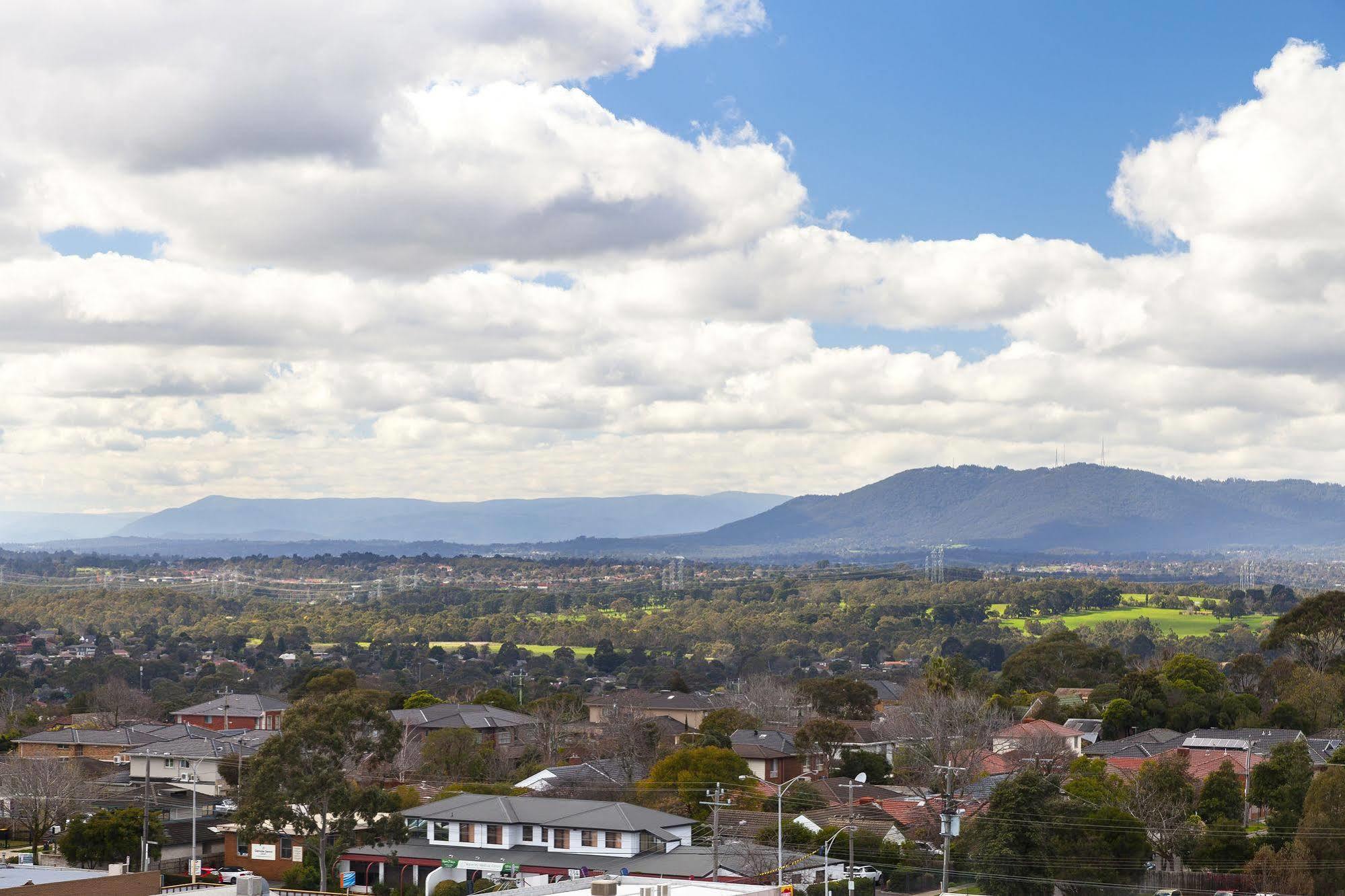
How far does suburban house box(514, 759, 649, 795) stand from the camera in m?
60.7

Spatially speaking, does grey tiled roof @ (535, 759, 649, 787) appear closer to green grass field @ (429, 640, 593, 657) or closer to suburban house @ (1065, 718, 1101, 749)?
suburban house @ (1065, 718, 1101, 749)

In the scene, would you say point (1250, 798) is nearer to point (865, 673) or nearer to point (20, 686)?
point (865, 673)

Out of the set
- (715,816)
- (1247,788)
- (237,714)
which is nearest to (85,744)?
(237,714)

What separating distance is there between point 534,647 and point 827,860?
12704 cm

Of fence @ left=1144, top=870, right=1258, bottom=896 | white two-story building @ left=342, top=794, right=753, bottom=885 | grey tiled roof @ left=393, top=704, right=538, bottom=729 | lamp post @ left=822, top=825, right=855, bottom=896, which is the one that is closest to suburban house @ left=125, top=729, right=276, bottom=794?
grey tiled roof @ left=393, top=704, right=538, bottom=729

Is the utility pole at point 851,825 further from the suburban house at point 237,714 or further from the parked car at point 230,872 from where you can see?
the suburban house at point 237,714

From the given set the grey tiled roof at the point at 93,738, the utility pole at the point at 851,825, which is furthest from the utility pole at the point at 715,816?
the grey tiled roof at the point at 93,738

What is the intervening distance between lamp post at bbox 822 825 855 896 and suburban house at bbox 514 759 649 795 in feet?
46.7

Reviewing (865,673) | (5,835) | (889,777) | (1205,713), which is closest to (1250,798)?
(889,777)

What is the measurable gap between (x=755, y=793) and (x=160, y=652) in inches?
4344

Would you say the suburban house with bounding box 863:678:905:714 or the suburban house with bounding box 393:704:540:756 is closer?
the suburban house with bounding box 393:704:540:756

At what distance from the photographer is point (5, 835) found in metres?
57.1

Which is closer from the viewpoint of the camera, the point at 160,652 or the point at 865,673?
the point at 865,673

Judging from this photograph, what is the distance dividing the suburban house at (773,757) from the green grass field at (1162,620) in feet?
329
